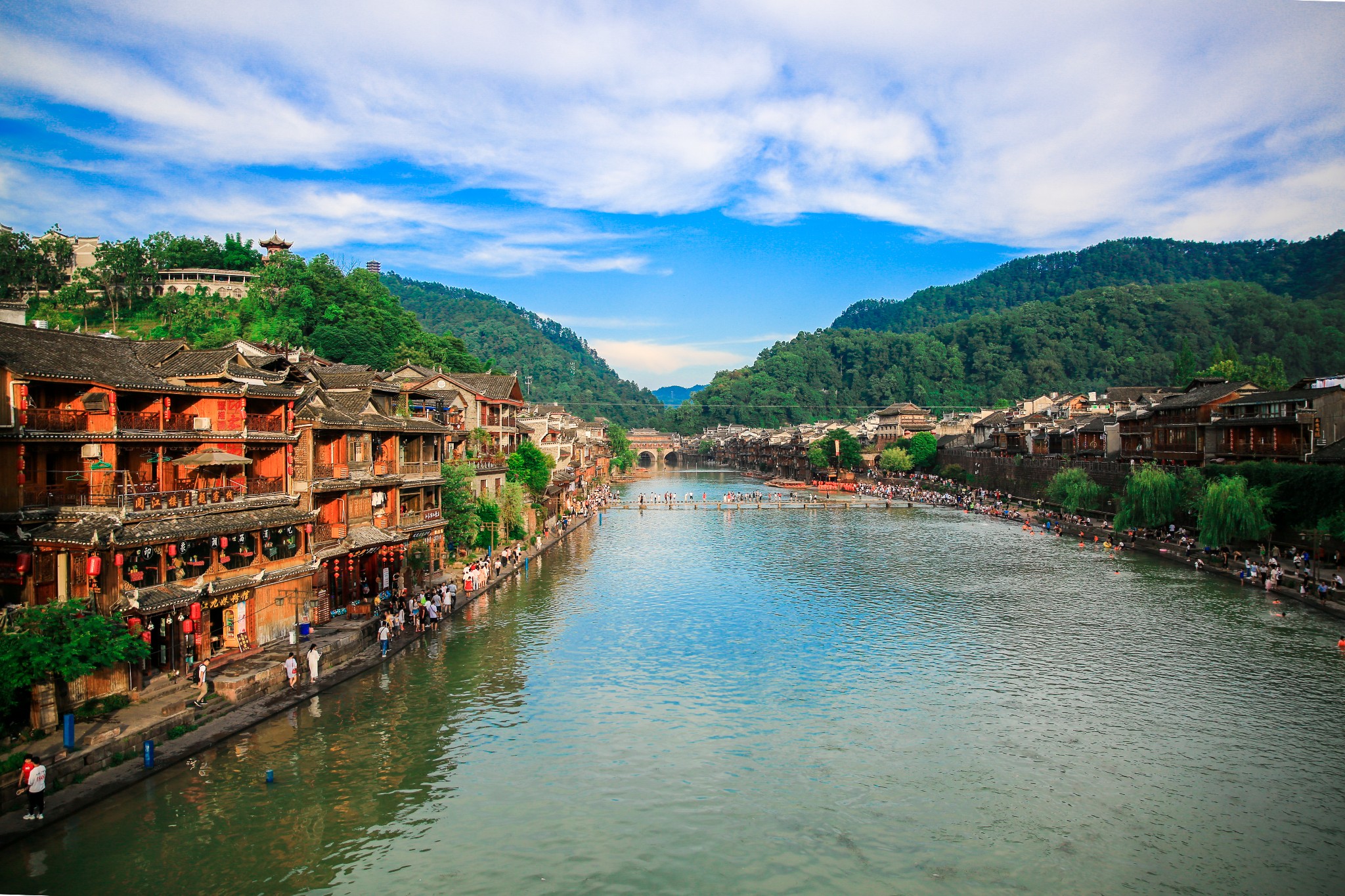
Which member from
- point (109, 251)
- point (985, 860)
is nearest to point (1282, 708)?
point (985, 860)

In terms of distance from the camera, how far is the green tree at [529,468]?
48.6 meters

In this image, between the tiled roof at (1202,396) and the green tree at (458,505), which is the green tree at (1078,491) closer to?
the tiled roof at (1202,396)

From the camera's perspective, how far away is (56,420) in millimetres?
16391

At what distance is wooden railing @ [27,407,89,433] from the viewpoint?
52.0ft

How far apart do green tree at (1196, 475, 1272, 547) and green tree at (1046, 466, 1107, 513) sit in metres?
16.9

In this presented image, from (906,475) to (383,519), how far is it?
89.5m

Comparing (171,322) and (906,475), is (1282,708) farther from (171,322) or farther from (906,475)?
(906,475)

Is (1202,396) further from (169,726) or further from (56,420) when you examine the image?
(56,420)

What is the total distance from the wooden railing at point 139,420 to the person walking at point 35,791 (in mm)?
8334

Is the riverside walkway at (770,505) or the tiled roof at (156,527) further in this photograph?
the riverside walkway at (770,505)

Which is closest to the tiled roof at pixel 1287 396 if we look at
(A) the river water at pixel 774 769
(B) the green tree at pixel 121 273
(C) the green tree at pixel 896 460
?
(A) the river water at pixel 774 769

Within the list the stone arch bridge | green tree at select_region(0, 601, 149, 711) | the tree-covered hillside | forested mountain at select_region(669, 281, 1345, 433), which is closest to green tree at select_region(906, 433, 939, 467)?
forested mountain at select_region(669, 281, 1345, 433)

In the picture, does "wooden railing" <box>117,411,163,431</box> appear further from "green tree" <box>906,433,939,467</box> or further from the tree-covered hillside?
"green tree" <box>906,433,939,467</box>

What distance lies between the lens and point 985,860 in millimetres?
12758
